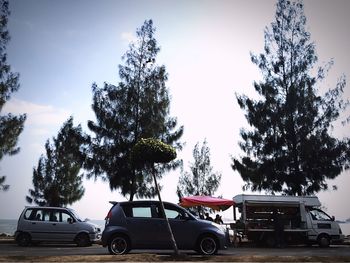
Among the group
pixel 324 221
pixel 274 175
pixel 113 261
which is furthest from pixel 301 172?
pixel 113 261

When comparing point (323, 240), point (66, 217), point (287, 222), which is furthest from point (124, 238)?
point (323, 240)

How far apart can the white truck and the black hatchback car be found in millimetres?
6902

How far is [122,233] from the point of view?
44.6ft

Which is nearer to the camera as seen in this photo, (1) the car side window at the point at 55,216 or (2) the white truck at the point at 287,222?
(1) the car side window at the point at 55,216

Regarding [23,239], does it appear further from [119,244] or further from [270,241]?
Result: [270,241]

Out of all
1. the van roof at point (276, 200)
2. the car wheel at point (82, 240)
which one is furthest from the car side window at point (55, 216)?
the van roof at point (276, 200)

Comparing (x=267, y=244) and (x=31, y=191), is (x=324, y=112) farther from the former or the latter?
(x=31, y=191)

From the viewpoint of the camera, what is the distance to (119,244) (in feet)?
44.3

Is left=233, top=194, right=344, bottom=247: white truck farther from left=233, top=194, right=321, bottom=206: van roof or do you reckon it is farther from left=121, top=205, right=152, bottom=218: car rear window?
left=121, top=205, right=152, bottom=218: car rear window

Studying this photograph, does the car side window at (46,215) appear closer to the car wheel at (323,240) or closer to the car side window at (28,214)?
the car side window at (28,214)

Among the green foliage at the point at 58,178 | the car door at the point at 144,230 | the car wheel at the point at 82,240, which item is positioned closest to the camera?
the car door at the point at 144,230

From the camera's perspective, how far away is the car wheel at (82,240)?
18875mm

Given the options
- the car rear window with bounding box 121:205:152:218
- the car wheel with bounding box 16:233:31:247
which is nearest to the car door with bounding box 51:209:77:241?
the car wheel with bounding box 16:233:31:247

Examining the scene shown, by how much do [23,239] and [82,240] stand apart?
2.92 meters
